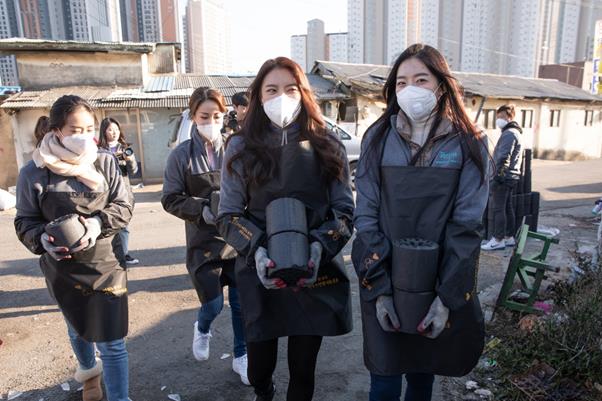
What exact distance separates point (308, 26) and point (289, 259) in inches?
1821

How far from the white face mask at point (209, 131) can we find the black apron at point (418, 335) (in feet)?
4.89

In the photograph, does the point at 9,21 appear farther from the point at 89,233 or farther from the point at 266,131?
the point at 266,131

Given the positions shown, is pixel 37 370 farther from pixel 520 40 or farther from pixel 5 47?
pixel 520 40

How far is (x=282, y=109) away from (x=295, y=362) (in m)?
1.30

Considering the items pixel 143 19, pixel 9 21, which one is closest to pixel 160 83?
pixel 143 19

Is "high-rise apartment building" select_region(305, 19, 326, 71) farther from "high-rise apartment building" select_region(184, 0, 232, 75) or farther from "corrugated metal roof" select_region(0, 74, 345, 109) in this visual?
"corrugated metal roof" select_region(0, 74, 345, 109)

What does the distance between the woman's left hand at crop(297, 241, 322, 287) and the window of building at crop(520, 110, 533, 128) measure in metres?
22.1

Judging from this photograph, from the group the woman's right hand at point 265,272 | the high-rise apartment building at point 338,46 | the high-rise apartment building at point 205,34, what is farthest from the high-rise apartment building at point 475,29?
the woman's right hand at point 265,272

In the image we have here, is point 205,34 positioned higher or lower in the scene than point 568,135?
higher

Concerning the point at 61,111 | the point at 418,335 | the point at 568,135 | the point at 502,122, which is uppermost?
the point at 61,111

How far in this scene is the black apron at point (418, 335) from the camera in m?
1.93

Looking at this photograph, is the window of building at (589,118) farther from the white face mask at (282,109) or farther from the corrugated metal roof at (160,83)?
the white face mask at (282,109)

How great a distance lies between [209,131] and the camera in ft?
10.1

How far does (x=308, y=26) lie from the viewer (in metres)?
44.5
